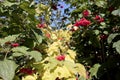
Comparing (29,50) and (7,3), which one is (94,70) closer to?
(29,50)

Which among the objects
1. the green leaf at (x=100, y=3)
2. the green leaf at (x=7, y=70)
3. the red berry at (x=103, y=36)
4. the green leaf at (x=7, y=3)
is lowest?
the green leaf at (x=7, y=70)

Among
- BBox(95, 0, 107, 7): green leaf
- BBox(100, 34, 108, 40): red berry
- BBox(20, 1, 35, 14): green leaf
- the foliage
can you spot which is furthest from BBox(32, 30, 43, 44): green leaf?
BBox(95, 0, 107, 7): green leaf

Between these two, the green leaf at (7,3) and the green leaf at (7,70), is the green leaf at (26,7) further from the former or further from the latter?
the green leaf at (7,70)

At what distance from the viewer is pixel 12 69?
7.39 ft

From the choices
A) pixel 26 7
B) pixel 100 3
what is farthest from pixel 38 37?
pixel 100 3

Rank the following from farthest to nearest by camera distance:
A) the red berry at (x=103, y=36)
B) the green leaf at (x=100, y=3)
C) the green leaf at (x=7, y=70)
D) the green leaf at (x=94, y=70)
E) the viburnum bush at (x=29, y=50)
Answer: the green leaf at (x=100, y=3) < the red berry at (x=103, y=36) < the green leaf at (x=94, y=70) < the viburnum bush at (x=29, y=50) < the green leaf at (x=7, y=70)

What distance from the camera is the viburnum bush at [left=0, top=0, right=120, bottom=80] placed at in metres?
2.61

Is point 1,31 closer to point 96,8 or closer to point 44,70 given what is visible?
point 44,70

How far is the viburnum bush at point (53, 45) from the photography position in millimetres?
2611

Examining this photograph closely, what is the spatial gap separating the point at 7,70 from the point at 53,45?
85 cm

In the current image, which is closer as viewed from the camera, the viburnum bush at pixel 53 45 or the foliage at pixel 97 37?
the viburnum bush at pixel 53 45

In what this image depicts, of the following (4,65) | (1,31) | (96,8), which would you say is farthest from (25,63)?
(96,8)

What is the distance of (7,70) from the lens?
2.21 metres

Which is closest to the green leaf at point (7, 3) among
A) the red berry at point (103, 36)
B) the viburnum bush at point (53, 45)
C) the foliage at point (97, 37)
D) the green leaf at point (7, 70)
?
the viburnum bush at point (53, 45)
